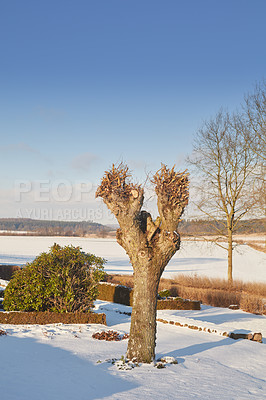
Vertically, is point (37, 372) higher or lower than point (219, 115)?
lower

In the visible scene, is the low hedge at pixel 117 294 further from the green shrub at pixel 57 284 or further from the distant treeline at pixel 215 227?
the distant treeline at pixel 215 227

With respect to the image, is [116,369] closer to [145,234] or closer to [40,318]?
[145,234]

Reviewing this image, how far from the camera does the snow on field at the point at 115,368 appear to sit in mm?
5582

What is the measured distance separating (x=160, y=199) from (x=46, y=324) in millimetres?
5191

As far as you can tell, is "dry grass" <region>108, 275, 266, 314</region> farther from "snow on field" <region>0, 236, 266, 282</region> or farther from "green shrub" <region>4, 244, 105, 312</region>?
"green shrub" <region>4, 244, 105, 312</region>

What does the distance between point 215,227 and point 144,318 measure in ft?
53.1

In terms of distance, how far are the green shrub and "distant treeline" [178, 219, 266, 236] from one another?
37.8ft

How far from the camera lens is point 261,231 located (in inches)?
848

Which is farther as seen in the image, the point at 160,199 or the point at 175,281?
the point at 175,281

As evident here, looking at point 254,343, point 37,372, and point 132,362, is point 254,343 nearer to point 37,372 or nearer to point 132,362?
point 132,362

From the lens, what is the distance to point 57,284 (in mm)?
10461

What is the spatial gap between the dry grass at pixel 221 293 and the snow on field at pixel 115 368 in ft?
19.5

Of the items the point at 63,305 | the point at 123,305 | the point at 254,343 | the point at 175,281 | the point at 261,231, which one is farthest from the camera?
the point at 175,281

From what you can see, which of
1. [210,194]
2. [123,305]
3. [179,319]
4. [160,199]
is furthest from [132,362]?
[210,194]
